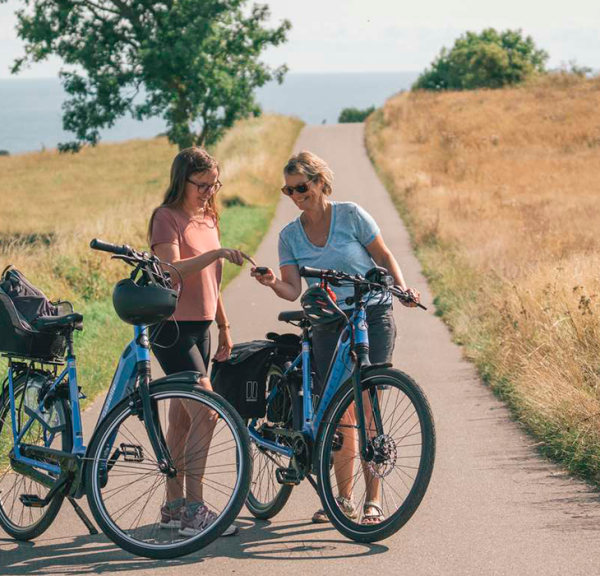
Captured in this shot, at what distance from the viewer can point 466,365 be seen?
9.83 m

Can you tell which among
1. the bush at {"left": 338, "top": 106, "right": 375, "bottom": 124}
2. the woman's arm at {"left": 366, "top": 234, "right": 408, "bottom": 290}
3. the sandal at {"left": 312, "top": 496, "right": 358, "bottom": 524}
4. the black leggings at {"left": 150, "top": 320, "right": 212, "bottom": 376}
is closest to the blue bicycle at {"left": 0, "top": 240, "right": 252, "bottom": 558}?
the black leggings at {"left": 150, "top": 320, "right": 212, "bottom": 376}

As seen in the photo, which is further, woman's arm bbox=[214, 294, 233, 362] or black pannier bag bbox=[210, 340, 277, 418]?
woman's arm bbox=[214, 294, 233, 362]

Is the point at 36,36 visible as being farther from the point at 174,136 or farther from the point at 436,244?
the point at 436,244

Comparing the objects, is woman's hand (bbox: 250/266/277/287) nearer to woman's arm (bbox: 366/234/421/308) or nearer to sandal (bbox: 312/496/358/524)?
woman's arm (bbox: 366/234/421/308)

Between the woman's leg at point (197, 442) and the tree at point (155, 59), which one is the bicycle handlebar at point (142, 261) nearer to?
the woman's leg at point (197, 442)

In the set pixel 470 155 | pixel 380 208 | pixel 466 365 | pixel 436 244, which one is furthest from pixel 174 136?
pixel 466 365

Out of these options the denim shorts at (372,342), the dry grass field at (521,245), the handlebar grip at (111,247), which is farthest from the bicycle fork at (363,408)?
the dry grass field at (521,245)

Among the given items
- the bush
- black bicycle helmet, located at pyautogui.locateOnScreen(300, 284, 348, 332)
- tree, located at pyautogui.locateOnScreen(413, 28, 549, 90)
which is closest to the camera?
black bicycle helmet, located at pyautogui.locateOnScreen(300, 284, 348, 332)

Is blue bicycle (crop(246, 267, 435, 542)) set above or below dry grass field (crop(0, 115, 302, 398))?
below

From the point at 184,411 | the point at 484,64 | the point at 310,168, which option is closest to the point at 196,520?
the point at 184,411

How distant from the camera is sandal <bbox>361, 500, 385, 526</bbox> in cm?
492

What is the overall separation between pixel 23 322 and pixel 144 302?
77 centimetres

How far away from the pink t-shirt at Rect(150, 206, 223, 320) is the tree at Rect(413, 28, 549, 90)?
67.6 metres

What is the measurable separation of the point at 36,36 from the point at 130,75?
2.79 metres
